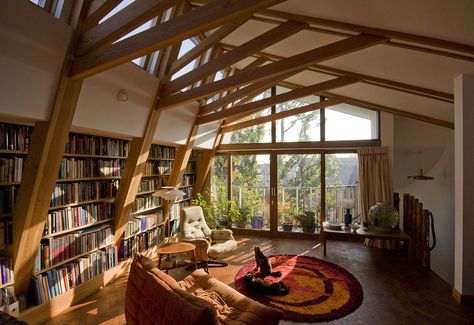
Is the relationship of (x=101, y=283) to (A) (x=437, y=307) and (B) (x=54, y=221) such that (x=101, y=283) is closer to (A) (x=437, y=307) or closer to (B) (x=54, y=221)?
(B) (x=54, y=221)

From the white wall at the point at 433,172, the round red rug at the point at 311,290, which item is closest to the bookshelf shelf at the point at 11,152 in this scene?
the round red rug at the point at 311,290

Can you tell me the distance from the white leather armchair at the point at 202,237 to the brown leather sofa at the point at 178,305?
1489 millimetres

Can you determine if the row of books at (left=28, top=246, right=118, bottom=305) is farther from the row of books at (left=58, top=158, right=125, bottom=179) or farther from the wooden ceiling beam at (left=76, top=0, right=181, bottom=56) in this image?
the wooden ceiling beam at (left=76, top=0, right=181, bottom=56)

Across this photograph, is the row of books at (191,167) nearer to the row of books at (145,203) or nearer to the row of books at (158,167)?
the row of books at (158,167)

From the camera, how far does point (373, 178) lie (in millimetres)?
5375

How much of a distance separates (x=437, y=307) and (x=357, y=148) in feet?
10.4

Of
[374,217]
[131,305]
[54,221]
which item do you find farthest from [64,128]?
[374,217]

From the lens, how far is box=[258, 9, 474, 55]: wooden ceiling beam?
235 centimetres

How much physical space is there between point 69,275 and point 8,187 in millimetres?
1253

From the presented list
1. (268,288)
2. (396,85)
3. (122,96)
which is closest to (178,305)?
(268,288)

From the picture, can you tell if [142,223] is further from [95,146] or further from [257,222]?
[257,222]

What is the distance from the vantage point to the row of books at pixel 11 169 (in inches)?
96.6

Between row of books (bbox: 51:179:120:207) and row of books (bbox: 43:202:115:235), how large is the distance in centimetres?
10

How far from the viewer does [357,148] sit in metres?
5.55
